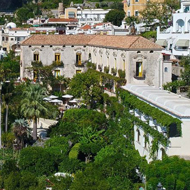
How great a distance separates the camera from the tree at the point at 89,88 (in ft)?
176

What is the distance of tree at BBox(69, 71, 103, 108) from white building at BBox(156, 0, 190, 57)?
9421 mm

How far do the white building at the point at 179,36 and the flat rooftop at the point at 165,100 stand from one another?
60.8 ft

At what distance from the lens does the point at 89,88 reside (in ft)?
177

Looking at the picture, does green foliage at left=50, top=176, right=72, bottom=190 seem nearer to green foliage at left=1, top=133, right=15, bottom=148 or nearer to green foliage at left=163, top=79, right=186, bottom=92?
green foliage at left=1, top=133, right=15, bottom=148

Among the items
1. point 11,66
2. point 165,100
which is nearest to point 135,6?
point 11,66

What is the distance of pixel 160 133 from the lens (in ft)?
113

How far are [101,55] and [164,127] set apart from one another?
80.6 feet

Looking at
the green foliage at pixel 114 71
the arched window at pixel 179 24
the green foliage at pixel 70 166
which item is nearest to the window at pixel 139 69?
the green foliage at pixel 114 71

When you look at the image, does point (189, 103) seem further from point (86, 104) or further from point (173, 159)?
point (86, 104)

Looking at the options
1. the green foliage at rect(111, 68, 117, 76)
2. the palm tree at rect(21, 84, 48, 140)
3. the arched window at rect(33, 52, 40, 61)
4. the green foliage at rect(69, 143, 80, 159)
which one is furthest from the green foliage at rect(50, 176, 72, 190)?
the arched window at rect(33, 52, 40, 61)

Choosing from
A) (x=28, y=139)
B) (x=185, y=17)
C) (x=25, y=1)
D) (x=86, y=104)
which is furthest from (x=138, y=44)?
(x=25, y=1)

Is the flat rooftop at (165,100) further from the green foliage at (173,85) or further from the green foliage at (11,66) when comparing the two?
the green foliage at (11,66)

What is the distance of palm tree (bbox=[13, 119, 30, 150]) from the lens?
43.7 m

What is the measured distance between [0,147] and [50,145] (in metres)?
4.07
